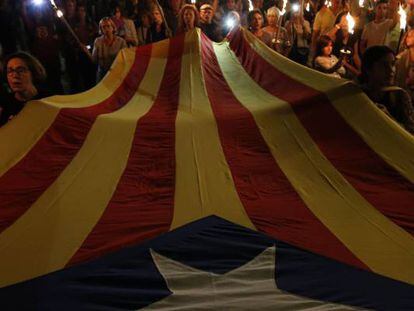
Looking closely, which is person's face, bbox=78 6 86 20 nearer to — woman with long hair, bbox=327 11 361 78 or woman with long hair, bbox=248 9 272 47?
woman with long hair, bbox=248 9 272 47

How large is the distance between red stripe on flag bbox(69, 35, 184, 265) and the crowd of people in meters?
1.49

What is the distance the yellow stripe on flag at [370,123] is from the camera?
Result: 2285 mm

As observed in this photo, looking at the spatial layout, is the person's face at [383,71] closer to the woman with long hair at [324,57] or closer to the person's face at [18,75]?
the woman with long hair at [324,57]

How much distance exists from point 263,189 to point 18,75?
4.93 ft

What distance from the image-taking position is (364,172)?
2240mm

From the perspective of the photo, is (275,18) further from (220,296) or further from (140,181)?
(220,296)

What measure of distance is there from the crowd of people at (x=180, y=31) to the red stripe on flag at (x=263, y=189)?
1.46 m

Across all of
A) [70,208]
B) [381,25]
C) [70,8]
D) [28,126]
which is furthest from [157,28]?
[70,208]

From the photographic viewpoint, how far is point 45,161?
93.0 inches

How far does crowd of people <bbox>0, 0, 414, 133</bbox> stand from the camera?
439cm

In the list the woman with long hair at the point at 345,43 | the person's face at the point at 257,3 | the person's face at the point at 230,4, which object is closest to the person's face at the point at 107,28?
the person's face at the point at 230,4

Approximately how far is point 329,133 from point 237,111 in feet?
1.94

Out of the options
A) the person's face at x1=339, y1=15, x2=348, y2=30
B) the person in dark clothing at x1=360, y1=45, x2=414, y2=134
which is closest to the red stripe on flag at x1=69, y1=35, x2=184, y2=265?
the person in dark clothing at x1=360, y1=45, x2=414, y2=134

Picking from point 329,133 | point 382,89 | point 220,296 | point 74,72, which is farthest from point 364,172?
point 74,72
